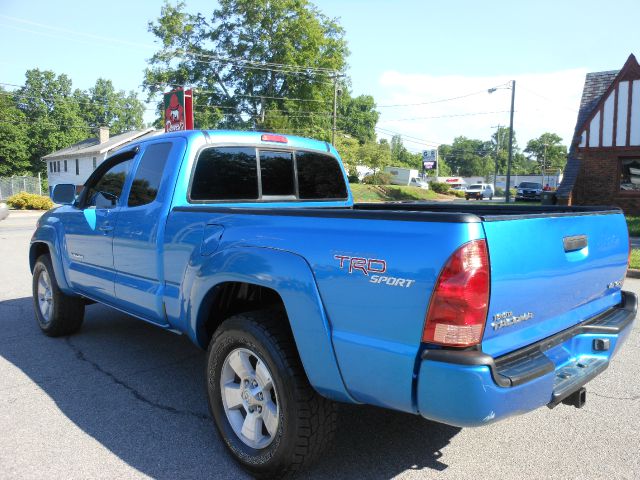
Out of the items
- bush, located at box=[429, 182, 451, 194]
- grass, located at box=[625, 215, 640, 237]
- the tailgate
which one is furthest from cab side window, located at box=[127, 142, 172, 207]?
bush, located at box=[429, 182, 451, 194]

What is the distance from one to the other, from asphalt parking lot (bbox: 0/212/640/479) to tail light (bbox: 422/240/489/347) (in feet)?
3.81

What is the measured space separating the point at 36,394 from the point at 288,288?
8.61 feet

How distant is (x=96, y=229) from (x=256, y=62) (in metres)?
44.0

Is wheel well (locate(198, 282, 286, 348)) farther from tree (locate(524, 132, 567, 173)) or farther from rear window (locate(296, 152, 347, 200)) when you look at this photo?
tree (locate(524, 132, 567, 173))

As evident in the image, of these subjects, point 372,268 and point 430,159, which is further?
point 430,159

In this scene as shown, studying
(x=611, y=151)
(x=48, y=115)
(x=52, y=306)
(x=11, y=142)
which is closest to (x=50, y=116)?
(x=48, y=115)

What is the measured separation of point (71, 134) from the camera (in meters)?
72.3

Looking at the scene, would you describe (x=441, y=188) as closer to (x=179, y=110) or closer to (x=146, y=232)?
(x=179, y=110)

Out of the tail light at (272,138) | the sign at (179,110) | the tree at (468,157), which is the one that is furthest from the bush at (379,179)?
the tree at (468,157)

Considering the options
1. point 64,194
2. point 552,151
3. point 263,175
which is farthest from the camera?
point 552,151

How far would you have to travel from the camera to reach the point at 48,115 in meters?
74.6

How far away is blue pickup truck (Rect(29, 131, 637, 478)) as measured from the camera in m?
2.10

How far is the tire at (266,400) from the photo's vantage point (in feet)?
8.43

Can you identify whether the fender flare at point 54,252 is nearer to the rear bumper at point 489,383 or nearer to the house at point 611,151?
the rear bumper at point 489,383
